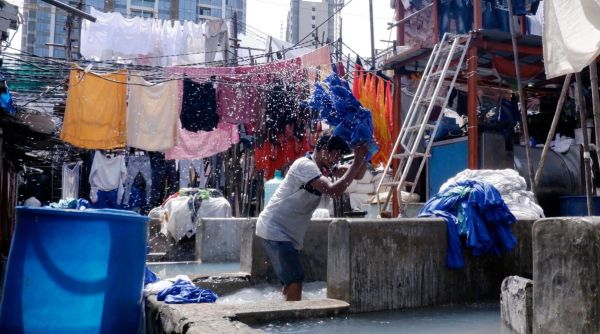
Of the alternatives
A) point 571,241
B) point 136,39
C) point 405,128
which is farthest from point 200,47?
point 571,241

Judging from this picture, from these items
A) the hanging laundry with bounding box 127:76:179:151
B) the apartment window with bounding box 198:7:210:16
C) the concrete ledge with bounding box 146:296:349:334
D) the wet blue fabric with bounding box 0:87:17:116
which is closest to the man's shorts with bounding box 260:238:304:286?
the concrete ledge with bounding box 146:296:349:334

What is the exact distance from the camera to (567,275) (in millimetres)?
2131

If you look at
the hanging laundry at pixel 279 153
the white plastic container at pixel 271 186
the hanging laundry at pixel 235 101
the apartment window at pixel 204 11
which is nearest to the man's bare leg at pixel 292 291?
the white plastic container at pixel 271 186

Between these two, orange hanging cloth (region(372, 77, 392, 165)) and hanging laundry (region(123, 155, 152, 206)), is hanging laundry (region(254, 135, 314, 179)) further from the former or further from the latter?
hanging laundry (region(123, 155, 152, 206))

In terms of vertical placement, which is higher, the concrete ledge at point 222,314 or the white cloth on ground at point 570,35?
the white cloth on ground at point 570,35

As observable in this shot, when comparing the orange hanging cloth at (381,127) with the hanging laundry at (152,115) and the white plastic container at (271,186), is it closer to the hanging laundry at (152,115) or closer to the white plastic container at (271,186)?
the white plastic container at (271,186)

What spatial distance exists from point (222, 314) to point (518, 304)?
6.12 feet

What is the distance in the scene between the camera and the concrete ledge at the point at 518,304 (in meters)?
3.07

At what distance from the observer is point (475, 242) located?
4.29 metres

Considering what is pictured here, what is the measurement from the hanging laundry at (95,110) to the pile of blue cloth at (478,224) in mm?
8656

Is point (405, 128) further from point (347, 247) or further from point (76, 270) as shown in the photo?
point (76, 270)

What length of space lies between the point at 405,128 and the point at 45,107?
10.5 meters

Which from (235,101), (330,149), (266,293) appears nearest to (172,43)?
(235,101)

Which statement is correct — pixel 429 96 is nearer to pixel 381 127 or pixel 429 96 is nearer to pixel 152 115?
pixel 381 127
